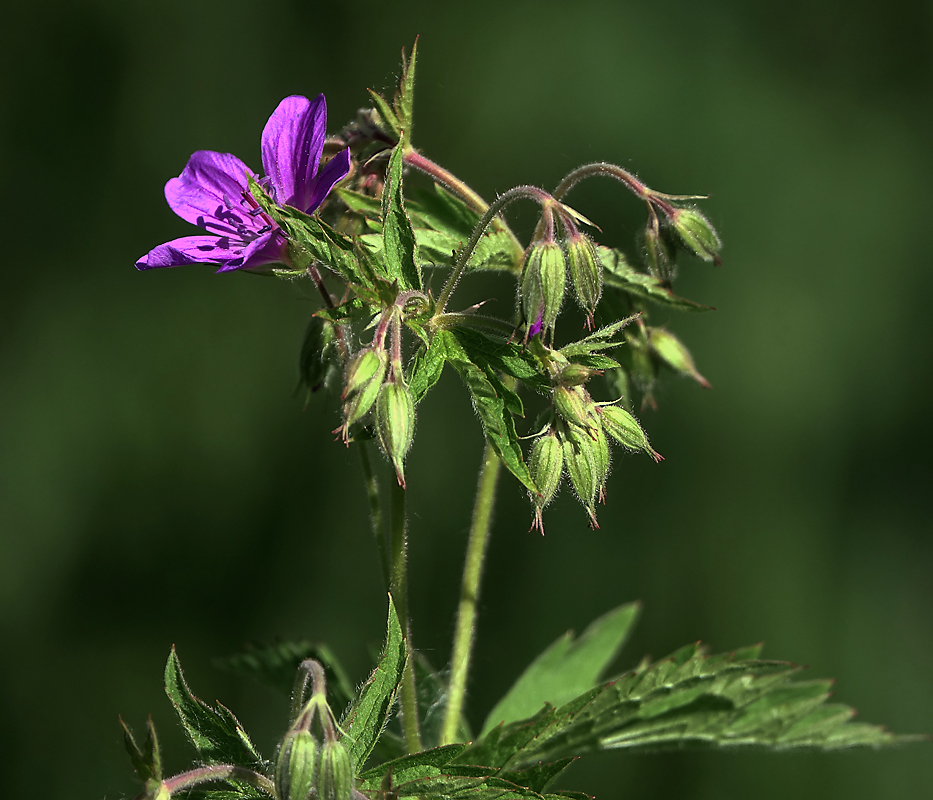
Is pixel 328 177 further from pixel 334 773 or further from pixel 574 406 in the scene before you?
pixel 334 773

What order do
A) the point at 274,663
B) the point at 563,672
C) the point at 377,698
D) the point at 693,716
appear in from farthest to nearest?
the point at 563,672
the point at 274,663
the point at 693,716
the point at 377,698

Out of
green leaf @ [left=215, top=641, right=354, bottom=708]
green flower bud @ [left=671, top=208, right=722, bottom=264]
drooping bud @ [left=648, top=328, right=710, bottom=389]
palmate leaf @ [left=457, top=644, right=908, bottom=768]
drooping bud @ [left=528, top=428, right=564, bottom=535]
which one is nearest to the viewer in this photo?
drooping bud @ [left=528, top=428, right=564, bottom=535]

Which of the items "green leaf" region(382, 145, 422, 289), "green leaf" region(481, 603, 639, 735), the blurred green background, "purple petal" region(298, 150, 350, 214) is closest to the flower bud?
"green leaf" region(382, 145, 422, 289)

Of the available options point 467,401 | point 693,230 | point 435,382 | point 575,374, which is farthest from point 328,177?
point 467,401

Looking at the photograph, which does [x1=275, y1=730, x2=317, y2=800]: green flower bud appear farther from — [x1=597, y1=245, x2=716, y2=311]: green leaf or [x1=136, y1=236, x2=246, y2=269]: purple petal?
[x1=597, y1=245, x2=716, y2=311]: green leaf

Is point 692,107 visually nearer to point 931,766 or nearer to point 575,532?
point 575,532

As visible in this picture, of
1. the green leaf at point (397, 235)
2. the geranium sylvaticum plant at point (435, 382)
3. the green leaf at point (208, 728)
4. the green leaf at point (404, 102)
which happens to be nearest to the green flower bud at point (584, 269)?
the geranium sylvaticum plant at point (435, 382)

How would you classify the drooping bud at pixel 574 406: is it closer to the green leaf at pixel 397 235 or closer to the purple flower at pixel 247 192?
the green leaf at pixel 397 235
